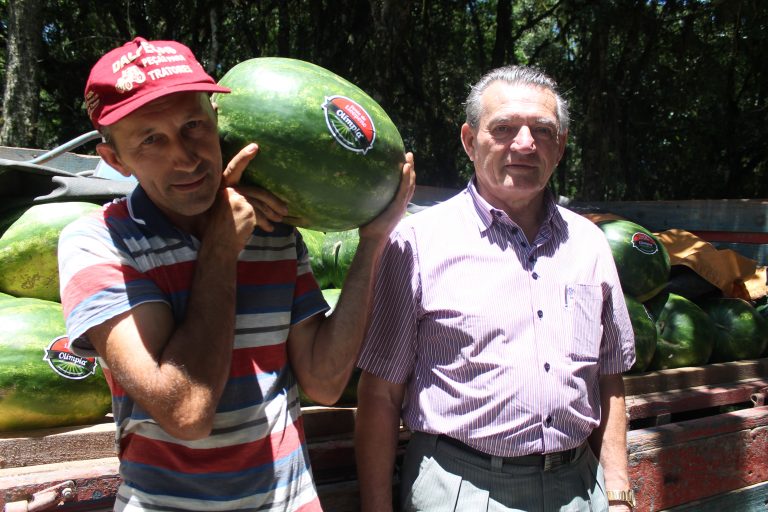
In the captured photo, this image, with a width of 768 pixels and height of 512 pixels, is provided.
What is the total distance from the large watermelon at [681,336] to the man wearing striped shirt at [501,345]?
138cm

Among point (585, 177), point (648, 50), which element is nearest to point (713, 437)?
point (585, 177)

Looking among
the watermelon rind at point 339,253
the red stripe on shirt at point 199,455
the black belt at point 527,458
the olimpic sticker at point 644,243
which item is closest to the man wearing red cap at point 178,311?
the red stripe on shirt at point 199,455

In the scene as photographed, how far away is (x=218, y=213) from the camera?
5.36 feet

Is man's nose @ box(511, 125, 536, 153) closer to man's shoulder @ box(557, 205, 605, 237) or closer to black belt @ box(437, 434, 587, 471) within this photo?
man's shoulder @ box(557, 205, 605, 237)

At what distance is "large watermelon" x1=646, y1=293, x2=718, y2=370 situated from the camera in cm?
369

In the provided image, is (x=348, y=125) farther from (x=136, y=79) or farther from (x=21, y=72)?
(x=21, y=72)

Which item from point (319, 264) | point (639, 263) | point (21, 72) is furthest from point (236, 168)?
point (21, 72)

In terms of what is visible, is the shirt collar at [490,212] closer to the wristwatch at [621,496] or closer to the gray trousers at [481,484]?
the gray trousers at [481,484]

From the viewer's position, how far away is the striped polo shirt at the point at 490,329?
2098 mm

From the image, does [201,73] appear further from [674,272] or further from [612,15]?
[612,15]

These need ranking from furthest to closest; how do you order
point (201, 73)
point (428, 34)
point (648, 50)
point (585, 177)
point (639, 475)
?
1. point (428, 34)
2. point (648, 50)
3. point (585, 177)
4. point (639, 475)
5. point (201, 73)

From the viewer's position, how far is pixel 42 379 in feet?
7.13

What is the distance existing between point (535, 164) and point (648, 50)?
12.0 m

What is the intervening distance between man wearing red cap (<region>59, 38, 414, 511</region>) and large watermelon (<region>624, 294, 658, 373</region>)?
2.27 m
